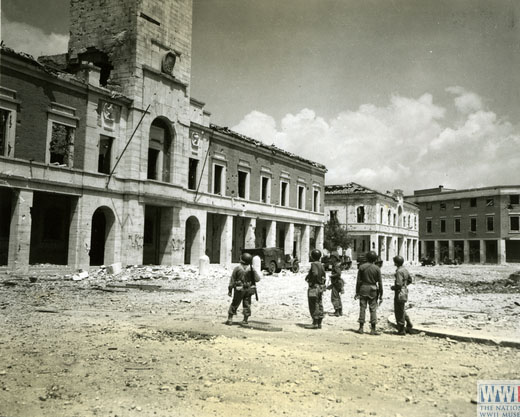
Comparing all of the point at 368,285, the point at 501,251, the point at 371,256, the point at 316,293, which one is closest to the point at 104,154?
the point at 316,293

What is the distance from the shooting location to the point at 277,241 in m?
41.0

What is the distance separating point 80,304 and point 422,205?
6182 cm

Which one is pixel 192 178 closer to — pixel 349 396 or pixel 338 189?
pixel 349 396

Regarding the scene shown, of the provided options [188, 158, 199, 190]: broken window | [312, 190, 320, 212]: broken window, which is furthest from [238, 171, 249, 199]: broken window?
[312, 190, 320, 212]: broken window

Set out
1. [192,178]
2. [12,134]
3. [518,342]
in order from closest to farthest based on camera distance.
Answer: [518,342]
[12,134]
[192,178]

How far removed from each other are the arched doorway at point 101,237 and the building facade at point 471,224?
42.7 metres

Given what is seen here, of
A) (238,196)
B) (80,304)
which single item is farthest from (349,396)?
(238,196)

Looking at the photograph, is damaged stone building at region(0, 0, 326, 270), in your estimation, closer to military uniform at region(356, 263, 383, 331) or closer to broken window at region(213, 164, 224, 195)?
broken window at region(213, 164, 224, 195)

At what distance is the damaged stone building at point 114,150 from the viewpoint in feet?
66.2

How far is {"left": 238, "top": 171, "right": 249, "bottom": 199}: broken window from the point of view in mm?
34688

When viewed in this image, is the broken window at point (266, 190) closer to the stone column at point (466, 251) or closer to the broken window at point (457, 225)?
the stone column at point (466, 251)

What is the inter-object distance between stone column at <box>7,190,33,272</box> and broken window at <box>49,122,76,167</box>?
263 cm

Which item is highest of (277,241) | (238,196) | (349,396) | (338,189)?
(338,189)

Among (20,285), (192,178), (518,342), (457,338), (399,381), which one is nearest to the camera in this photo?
(399,381)
